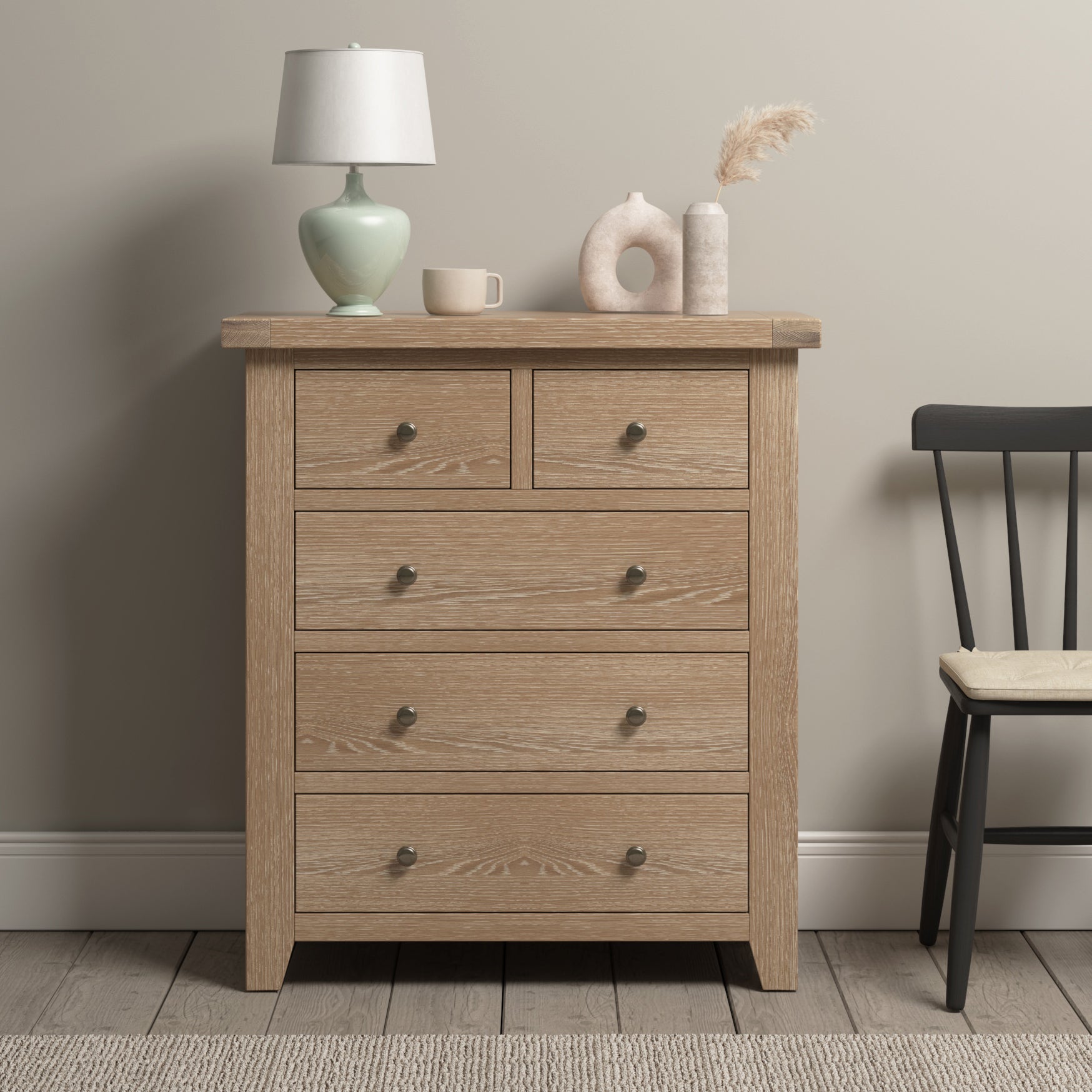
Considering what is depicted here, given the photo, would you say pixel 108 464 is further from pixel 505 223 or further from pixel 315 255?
pixel 505 223

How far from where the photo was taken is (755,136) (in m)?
2.00

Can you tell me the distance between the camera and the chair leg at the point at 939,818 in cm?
213

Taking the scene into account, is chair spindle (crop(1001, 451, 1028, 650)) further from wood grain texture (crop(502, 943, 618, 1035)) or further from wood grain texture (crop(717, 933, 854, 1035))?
wood grain texture (crop(502, 943, 618, 1035))

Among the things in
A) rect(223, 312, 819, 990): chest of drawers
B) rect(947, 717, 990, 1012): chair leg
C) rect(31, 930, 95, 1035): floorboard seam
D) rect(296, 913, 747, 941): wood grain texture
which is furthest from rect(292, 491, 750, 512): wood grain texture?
rect(31, 930, 95, 1035): floorboard seam

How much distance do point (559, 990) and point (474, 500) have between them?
0.81 metres

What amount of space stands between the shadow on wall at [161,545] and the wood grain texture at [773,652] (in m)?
0.95

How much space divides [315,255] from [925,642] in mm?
1281

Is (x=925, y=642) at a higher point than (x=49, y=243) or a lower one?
lower

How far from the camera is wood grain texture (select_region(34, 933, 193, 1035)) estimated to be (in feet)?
6.28

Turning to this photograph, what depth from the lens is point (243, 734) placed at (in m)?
2.29

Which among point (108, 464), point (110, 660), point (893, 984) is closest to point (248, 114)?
point (108, 464)

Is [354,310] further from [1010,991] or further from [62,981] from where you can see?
[1010,991]

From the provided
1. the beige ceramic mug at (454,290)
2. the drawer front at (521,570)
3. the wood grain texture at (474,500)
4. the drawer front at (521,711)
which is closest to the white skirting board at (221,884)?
the drawer front at (521,711)

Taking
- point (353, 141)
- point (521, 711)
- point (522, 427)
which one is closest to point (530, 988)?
point (521, 711)
